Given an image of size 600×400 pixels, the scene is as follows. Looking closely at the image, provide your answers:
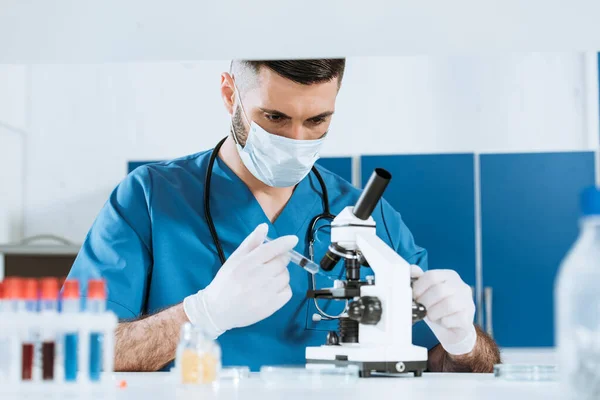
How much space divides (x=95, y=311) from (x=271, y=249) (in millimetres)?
518

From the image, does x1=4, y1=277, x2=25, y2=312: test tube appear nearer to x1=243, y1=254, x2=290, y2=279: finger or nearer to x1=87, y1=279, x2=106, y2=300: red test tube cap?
x1=87, y1=279, x2=106, y2=300: red test tube cap

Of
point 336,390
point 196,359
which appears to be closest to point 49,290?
point 196,359

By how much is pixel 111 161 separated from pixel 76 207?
11.5 inches

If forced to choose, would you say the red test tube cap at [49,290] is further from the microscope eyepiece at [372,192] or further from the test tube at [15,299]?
the microscope eyepiece at [372,192]

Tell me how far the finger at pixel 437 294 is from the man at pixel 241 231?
88mm

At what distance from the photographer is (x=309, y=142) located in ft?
6.10

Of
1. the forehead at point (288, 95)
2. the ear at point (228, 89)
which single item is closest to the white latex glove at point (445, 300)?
the forehead at point (288, 95)

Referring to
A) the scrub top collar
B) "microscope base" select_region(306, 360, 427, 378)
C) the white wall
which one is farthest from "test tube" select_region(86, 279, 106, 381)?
the white wall

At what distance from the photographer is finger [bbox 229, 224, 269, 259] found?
150 cm

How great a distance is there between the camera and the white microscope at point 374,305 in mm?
1208

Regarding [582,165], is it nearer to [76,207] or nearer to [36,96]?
[76,207]

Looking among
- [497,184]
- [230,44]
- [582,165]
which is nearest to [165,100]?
[497,184]

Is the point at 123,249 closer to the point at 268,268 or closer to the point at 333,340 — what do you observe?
the point at 268,268

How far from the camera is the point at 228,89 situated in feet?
6.72
